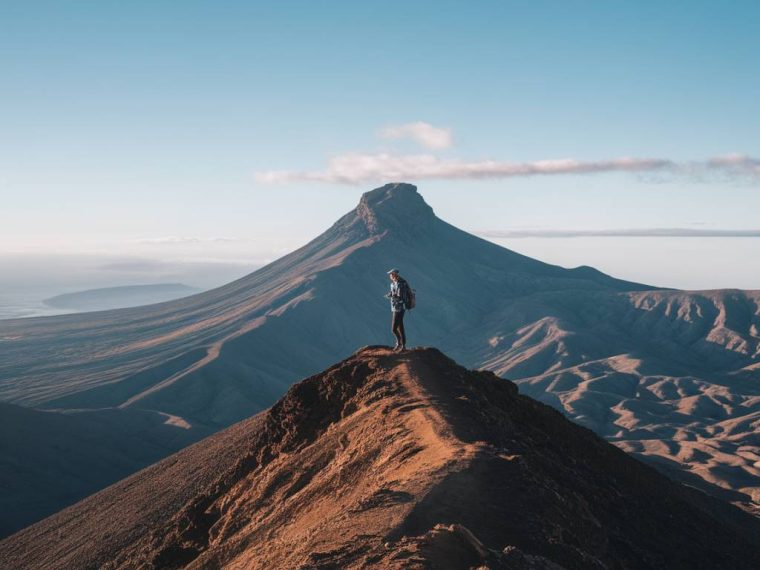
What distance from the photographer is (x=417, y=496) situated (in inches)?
460

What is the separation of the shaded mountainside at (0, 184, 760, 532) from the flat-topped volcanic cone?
55.4m

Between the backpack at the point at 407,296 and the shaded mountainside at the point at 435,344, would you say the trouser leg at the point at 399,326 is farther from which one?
the shaded mountainside at the point at 435,344

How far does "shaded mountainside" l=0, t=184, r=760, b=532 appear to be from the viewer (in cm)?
10712

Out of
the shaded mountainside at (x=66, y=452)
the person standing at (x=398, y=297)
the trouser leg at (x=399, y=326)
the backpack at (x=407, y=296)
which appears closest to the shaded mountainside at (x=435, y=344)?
the shaded mountainside at (x=66, y=452)

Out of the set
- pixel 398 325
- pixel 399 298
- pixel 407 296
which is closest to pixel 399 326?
pixel 398 325

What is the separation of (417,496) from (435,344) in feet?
516

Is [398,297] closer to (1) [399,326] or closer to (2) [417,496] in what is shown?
(1) [399,326]

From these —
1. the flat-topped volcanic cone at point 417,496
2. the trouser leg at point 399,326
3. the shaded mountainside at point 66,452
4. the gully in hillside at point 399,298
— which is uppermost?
the gully in hillside at point 399,298

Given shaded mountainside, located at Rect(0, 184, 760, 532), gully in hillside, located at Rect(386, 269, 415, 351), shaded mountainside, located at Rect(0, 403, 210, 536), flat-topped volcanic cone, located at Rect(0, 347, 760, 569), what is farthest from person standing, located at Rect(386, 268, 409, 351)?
shaded mountainside, located at Rect(0, 184, 760, 532)

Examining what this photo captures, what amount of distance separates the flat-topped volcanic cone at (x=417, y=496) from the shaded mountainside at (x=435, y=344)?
55.4m

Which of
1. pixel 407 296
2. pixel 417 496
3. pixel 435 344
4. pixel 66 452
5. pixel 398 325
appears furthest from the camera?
pixel 435 344

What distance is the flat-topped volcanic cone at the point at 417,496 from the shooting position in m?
11.0

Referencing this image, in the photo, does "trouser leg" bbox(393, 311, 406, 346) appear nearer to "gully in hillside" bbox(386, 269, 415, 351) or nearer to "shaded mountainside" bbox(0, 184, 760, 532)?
"gully in hillside" bbox(386, 269, 415, 351)

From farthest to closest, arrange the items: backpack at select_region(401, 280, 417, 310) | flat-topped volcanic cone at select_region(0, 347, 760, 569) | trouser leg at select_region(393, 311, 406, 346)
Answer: trouser leg at select_region(393, 311, 406, 346)
backpack at select_region(401, 280, 417, 310)
flat-topped volcanic cone at select_region(0, 347, 760, 569)
